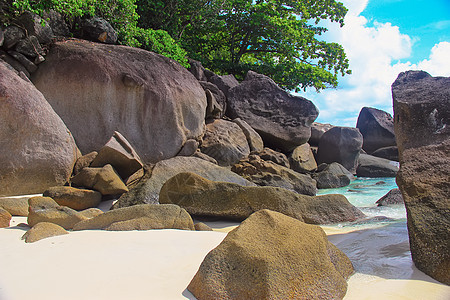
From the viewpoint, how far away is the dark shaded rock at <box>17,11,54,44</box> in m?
6.88

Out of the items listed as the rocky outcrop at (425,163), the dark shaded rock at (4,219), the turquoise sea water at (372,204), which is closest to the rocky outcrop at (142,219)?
the dark shaded rock at (4,219)

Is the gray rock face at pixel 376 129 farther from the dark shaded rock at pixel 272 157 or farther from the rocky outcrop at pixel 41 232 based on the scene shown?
the rocky outcrop at pixel 41 232

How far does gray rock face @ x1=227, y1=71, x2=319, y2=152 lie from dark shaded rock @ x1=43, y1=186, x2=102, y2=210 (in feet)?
21.6

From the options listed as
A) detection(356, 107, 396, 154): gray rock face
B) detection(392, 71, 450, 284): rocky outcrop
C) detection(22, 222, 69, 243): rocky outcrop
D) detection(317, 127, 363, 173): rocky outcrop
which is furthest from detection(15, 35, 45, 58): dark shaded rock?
detection(356, 107, 396, 154): gray rock face

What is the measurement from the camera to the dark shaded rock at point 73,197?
4.81 m

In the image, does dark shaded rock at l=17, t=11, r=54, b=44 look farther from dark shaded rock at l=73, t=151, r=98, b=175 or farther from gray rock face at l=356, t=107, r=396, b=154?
gray rock face at l=356, t=107, r=396, b=154

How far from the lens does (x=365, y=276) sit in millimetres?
2357

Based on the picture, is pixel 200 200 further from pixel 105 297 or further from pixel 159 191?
pixel 105 297

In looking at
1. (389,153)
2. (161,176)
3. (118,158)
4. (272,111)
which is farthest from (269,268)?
(389,153)

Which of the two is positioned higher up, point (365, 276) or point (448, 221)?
point (448, 221)

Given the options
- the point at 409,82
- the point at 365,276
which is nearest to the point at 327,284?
the point at 365,276

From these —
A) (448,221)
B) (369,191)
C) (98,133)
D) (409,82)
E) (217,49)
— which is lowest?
(369,191)

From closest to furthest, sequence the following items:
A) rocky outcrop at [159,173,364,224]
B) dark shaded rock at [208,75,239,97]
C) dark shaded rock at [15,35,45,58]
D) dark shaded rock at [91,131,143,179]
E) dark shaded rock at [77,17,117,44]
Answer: rocky outcrop at [159,173,364,224]
dark shaded rock at [91,131,143,179]
dark shaded rock at [15,35,45,58]
dark shaded rock at [77,17,117,44]
dark shaded rock at [208,75,239,97]

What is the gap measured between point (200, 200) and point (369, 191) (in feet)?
20.3
